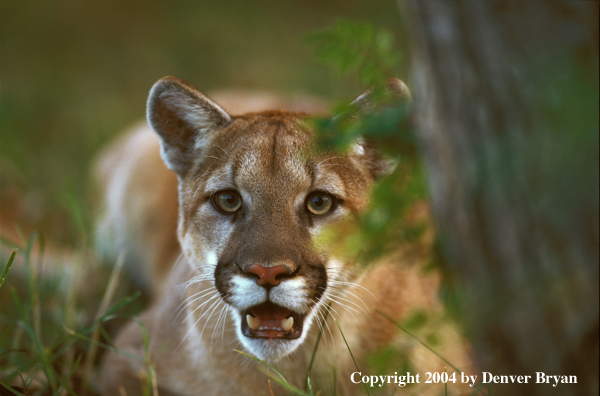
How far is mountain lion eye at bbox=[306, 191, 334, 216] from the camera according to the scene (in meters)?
2.67

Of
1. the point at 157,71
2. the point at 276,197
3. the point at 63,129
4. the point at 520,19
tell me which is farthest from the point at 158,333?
the point at 157,71

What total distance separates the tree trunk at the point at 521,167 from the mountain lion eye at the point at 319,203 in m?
1.00

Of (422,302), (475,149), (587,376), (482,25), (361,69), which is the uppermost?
(361,69)

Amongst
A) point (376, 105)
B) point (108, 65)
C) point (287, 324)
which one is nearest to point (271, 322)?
point (287, 324)

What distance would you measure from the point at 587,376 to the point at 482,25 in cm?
101

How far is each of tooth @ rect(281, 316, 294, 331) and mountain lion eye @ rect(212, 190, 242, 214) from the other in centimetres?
59

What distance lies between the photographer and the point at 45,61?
28.4 feet

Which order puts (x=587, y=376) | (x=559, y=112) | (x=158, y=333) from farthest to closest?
(x=158, y=333) < (x=587, y=376) < (x=559, y=112)

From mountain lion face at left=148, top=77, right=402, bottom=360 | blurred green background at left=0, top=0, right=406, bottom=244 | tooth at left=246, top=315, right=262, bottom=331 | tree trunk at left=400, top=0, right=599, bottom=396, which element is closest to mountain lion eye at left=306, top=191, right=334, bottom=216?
mountain lion face at left=148, top=77, right=402, bottom=360

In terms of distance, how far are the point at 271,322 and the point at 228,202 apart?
626 mm

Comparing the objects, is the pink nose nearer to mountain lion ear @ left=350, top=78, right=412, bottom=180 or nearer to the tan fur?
the tan fur

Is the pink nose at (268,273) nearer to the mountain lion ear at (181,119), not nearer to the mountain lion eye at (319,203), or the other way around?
the mountain lion eye at (319,203)

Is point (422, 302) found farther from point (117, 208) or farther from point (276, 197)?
point (117, 208)

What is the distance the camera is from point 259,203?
103 inches
